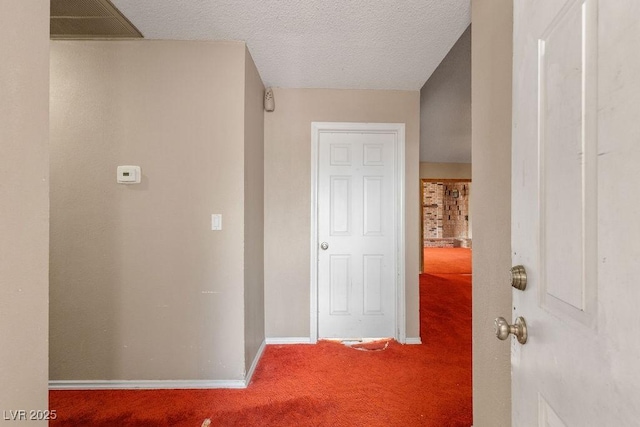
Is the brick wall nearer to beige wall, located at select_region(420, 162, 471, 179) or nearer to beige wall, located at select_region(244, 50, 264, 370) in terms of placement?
beige wall, located at select_region(420, 162, 471, 179)

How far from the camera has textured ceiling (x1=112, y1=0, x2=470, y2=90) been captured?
1.79m

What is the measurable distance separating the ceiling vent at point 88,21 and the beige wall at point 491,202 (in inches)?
82.1

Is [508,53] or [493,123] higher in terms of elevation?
[508,53]

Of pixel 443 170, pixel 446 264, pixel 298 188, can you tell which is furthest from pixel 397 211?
pixel 446 264

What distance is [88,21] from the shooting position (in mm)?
1939

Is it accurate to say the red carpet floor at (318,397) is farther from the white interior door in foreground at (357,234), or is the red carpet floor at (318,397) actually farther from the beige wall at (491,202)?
the beige wall at (491,202)

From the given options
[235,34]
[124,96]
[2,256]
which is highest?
[235,34]

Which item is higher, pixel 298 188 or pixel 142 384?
pixel 298 188

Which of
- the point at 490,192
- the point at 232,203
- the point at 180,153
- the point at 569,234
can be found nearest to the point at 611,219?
the point at 569,234

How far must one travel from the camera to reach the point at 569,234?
57cm

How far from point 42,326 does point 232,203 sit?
138 cm

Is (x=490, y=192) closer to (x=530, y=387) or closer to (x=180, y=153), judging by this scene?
(x=530, y=387)

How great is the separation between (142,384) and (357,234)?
82.0 inches

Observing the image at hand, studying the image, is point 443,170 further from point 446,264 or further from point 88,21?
point 88,21
